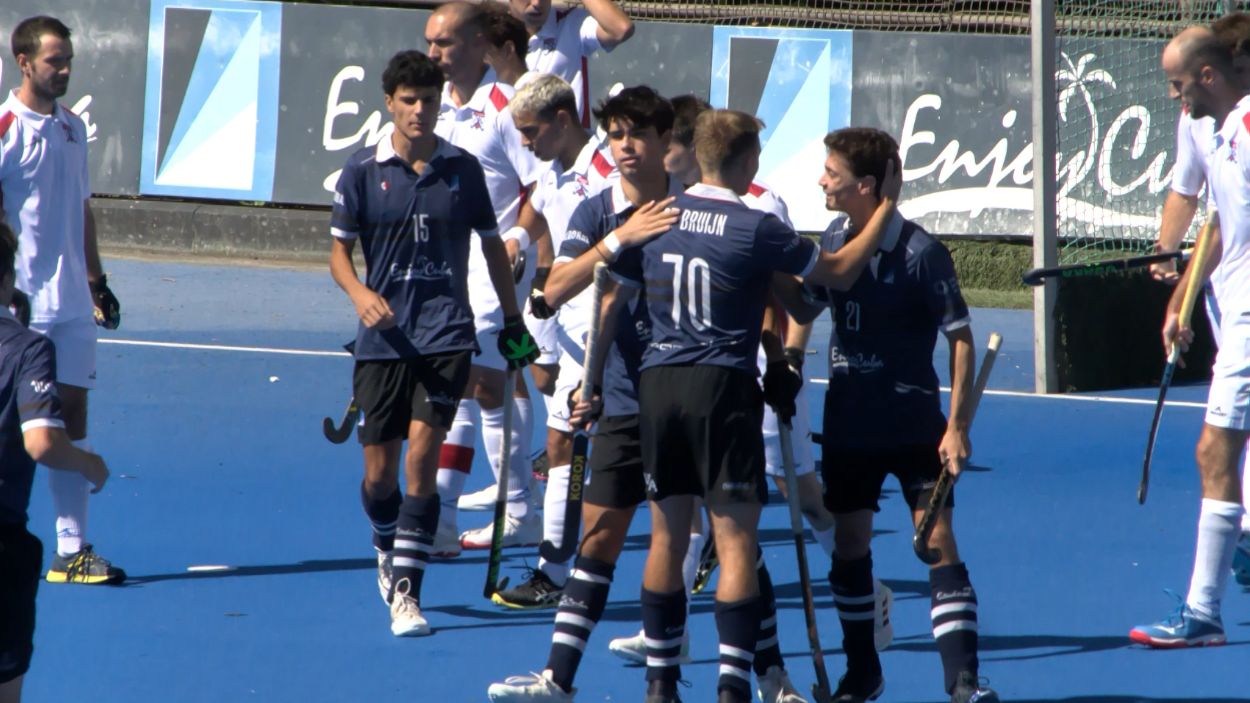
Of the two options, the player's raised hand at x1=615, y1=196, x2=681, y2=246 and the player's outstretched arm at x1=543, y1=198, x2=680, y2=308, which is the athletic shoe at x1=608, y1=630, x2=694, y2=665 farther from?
the player's raised hand at x1=615, y1=196, x2=681, y2=246

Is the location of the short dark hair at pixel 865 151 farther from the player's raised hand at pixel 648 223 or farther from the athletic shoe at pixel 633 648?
the athletic shoe at pixel 633 648

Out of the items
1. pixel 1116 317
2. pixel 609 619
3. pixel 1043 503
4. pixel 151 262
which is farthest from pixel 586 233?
pixel 151 262

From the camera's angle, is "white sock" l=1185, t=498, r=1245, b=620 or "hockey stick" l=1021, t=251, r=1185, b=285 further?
"hockey stick" l=1021, t=251, r=1185, b=285

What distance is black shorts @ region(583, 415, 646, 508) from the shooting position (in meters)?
5.60

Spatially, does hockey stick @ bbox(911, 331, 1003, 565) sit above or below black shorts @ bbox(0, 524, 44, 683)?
above

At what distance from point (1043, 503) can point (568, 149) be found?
128 inches

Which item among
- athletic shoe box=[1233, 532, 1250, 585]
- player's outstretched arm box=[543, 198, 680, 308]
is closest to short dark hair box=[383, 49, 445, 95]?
player's outstretched arm box=[543, 198, 680, 308]

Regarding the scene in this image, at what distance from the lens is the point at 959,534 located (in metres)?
7.93

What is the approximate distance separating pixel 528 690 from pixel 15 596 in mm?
1651

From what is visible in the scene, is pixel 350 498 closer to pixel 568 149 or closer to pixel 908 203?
pixel 568 149

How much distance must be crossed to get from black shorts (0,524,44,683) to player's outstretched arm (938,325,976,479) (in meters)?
2.74

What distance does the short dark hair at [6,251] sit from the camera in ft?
14.3

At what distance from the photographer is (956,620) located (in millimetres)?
5406

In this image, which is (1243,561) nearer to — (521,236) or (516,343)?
(516,343)
